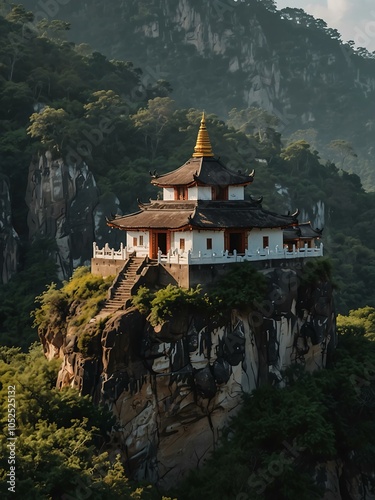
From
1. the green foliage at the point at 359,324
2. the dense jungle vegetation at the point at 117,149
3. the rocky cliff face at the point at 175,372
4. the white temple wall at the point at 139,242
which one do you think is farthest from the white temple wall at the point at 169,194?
the dense jungle vegetation at the point at 117,149

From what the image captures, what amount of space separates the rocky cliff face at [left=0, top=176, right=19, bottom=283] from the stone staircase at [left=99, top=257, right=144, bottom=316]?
3096 centimetres

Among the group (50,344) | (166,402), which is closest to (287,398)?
(166,402)

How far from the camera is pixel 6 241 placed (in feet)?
222

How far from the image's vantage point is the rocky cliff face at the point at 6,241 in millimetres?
67188

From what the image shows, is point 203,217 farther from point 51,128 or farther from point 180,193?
point 51,128

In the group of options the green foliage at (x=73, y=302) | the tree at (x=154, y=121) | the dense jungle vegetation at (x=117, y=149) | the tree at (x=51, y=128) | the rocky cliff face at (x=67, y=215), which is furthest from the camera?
the tree at (x=154, y=121)

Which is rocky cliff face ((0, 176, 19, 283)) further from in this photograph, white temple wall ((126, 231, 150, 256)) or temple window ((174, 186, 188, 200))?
temple window ((174, 186, 188, 200))

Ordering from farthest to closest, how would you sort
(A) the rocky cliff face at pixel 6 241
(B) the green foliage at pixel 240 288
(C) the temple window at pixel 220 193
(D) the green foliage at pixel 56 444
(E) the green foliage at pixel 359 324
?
(A) the rocky cliff face at pixel 6 241 < (E) the green foliage at pixel 359 324 < (C) the temple window at pixel 220 193 < (B) the green foliage at pixel 240 288 < (D) the green foliage at pixel 56 444

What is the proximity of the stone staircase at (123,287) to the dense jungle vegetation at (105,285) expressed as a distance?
88 centimetres

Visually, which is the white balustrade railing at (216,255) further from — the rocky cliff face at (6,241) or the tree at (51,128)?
the tree at (51,128)

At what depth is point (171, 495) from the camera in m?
34.2

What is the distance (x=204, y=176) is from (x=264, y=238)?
12.8ft

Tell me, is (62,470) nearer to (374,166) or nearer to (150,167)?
(150,167)

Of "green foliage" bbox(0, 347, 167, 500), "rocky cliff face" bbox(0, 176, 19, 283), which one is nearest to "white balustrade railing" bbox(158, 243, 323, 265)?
"green foliage" bbox(0, 347, 167, 500)
